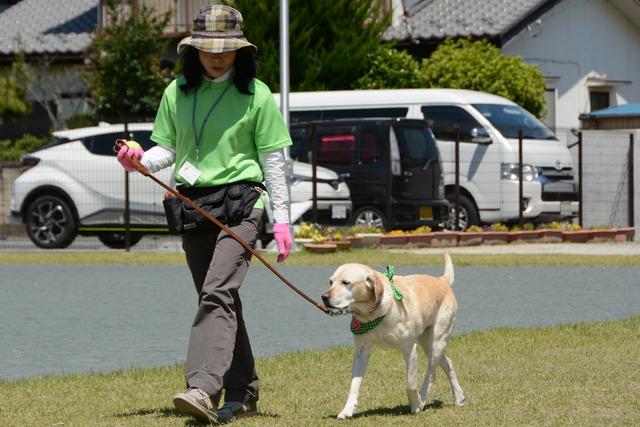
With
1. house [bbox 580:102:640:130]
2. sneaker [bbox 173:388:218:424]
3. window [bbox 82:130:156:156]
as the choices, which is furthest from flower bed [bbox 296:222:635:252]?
sneaker [bbox 173:388:218:424]

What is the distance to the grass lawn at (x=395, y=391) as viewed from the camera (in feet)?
22.6

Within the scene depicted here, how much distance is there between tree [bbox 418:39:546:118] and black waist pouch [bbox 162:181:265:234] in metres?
20.9

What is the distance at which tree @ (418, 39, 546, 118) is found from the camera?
27.5 m

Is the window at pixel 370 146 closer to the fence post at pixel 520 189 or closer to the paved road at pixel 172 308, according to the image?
the fence post at pixel 520 189

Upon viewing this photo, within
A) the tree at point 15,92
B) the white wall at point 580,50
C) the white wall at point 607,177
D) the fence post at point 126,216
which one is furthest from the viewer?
the white wall at point 580,50

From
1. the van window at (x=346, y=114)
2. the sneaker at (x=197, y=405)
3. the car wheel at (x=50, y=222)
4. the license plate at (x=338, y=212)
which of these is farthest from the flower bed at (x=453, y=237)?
the sneaker at (x=197, y=405)

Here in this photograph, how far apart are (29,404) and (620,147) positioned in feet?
57.4

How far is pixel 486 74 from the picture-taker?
2750cm

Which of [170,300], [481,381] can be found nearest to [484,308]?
[170,300]

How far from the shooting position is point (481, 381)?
8.05 metres

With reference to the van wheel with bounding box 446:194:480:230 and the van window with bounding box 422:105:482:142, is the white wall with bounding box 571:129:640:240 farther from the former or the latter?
the van wheel with bounding box 446:194:480:230

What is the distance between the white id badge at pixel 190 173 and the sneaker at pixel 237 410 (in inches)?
44.8

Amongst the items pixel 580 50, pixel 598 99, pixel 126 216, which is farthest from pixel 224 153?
pixel 598 99

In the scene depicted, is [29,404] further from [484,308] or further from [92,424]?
[484,308]
